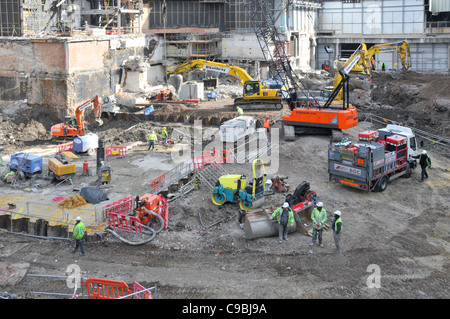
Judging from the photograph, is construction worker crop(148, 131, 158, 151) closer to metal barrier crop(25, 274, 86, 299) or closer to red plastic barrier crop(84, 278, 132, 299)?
metal barrier crop(25, 274, 86, 299)

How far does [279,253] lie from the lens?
16.8 meters

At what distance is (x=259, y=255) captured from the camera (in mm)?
16672

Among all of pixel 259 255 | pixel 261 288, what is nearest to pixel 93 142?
pixel 259 255

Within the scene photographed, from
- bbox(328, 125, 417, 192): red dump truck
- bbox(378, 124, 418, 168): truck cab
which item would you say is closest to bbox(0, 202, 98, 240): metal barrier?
bbox(328, 125, 417, 192): red dump truck

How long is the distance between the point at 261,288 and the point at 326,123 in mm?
16122

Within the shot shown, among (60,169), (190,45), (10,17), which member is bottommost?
(60,169)

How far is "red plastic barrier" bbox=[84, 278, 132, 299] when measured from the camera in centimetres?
1361

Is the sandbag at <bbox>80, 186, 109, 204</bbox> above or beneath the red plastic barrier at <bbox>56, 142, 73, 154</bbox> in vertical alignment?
beneath

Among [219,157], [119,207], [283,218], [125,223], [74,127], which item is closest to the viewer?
[283,218]

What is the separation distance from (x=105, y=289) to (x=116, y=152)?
585 inches

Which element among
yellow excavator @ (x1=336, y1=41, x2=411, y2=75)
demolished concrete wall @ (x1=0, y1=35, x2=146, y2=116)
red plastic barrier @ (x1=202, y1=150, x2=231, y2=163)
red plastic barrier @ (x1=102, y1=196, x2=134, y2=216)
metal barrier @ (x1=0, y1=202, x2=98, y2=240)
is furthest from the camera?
yellow excavator @ (x1=336, y1=41, x2=411, y2=75)

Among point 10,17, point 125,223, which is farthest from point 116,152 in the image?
point 10,17

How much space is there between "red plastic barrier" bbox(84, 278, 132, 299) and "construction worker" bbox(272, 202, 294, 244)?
5.32m

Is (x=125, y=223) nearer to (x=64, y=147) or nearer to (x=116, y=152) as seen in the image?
(x=116, y=152)
